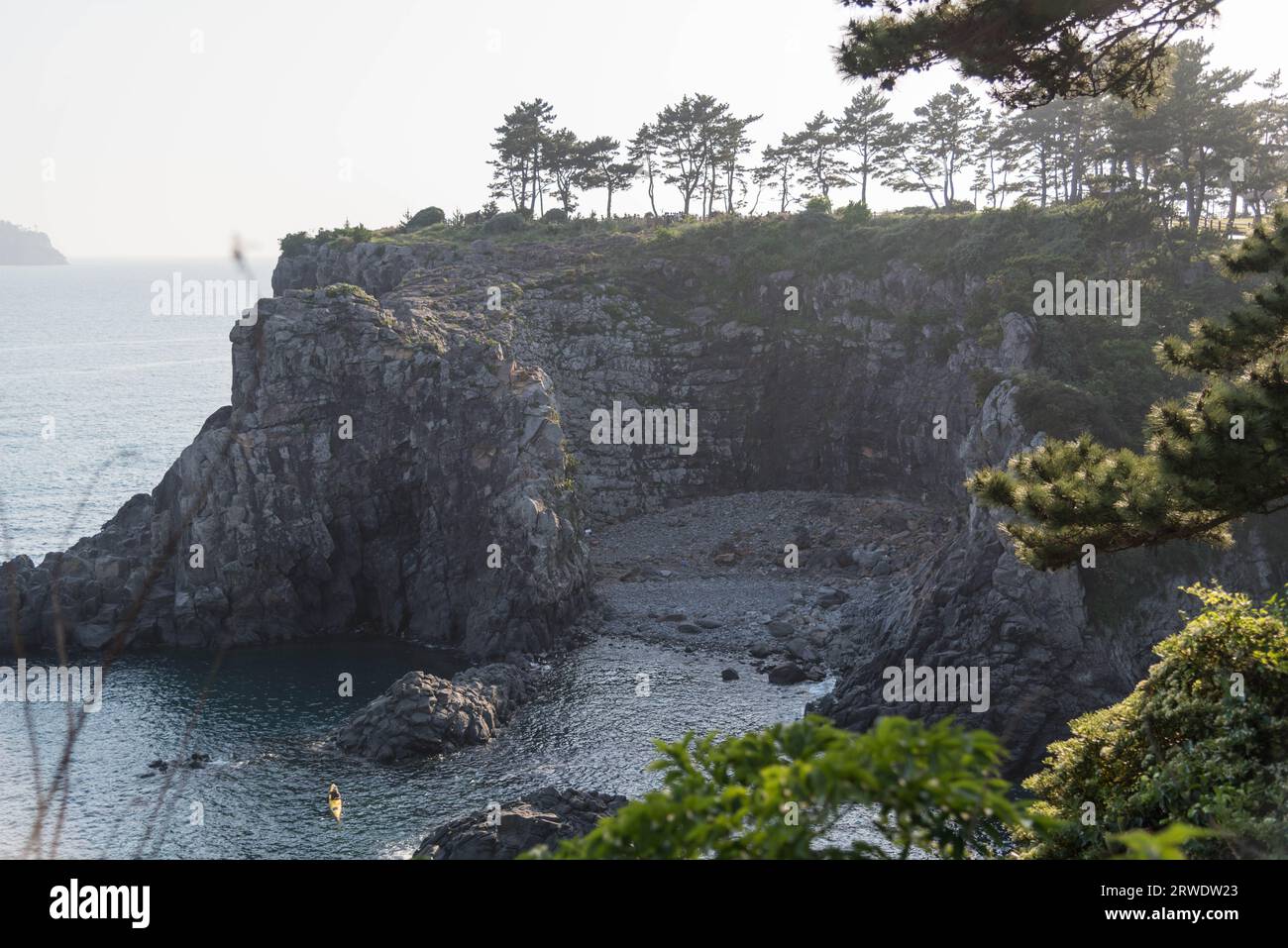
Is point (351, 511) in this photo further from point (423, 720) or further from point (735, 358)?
point (735, 358)

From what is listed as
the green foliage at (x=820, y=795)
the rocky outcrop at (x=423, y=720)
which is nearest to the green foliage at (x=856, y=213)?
the rocky outcrop at (x=423, y=720)

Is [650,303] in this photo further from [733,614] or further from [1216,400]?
[1216,400]

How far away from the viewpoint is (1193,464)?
17.9m

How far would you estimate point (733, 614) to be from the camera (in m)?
63.2

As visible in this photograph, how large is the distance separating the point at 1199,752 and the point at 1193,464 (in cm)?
562

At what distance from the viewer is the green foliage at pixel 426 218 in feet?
369

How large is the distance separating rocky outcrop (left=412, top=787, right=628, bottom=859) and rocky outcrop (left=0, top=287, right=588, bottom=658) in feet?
74.1

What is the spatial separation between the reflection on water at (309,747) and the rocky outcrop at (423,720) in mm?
951

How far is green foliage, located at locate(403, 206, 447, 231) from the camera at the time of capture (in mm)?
112375

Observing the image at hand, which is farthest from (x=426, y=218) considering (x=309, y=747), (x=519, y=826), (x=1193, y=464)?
(x=1193, y=464)

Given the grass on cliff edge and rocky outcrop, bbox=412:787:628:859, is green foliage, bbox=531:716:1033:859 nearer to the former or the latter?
rocky outcrop, bbox=412:787:628:859

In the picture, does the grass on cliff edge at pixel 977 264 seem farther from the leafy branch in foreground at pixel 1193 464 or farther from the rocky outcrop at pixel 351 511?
the leafy branch in foreground at pixel 1193 464

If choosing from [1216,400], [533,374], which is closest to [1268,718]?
[1216,400]
